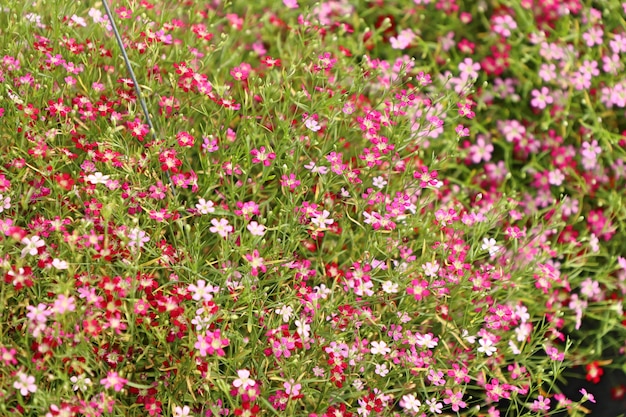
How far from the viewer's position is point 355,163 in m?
2.58

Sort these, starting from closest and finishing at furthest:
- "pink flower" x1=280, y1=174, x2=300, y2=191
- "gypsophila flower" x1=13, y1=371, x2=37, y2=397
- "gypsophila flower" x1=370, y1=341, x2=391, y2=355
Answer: "gypsophila flower" x1=13, y1=371, x2=37, y2=397, "gypsophila flower" x1=370, y1=341, x2=391, y2=355, "pink flower" x1=280, y1=174, x2=300, y2=191

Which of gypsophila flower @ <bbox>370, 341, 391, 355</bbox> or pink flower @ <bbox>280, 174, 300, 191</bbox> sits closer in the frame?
gypsophila flower @ <bbox>370, 341, 391, 355</bbox>

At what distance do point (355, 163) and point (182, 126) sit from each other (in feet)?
2.02

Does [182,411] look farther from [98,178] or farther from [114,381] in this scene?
[98,178]

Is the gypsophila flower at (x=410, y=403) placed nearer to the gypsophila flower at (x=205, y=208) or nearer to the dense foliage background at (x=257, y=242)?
the dense foliage background at (x=257, y=242)

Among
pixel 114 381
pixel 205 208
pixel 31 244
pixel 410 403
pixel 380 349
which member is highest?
pixel 31 244

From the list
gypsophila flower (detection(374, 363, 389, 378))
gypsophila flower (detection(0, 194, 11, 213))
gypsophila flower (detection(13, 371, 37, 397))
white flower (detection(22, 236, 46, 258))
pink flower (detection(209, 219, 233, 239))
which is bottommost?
gypsophila flower (detection(374, 363, 389, 378))

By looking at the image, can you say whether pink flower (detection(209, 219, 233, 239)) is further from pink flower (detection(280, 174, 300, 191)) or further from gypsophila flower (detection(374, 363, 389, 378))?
gypsophila flower (detection(374, 363, 389, 378))

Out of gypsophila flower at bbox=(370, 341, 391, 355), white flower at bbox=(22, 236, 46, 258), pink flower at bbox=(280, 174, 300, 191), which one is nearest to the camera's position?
white flower at bbox=(22, 236, 46, 258)

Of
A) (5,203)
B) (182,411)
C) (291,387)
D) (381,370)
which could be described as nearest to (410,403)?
(381,370)

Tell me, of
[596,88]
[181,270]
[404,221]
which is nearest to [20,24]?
[181,270]

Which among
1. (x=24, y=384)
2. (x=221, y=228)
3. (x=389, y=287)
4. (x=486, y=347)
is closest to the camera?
(x=24, y=384)

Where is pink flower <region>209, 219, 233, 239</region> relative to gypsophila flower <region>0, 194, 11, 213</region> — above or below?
below

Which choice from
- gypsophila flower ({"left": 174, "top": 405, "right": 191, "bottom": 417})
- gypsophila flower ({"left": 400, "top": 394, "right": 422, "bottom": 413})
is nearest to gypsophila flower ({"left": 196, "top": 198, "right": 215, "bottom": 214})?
gypsophila flower ({"left": 174, "top": 405, "right": 191, "bottom": 417})
